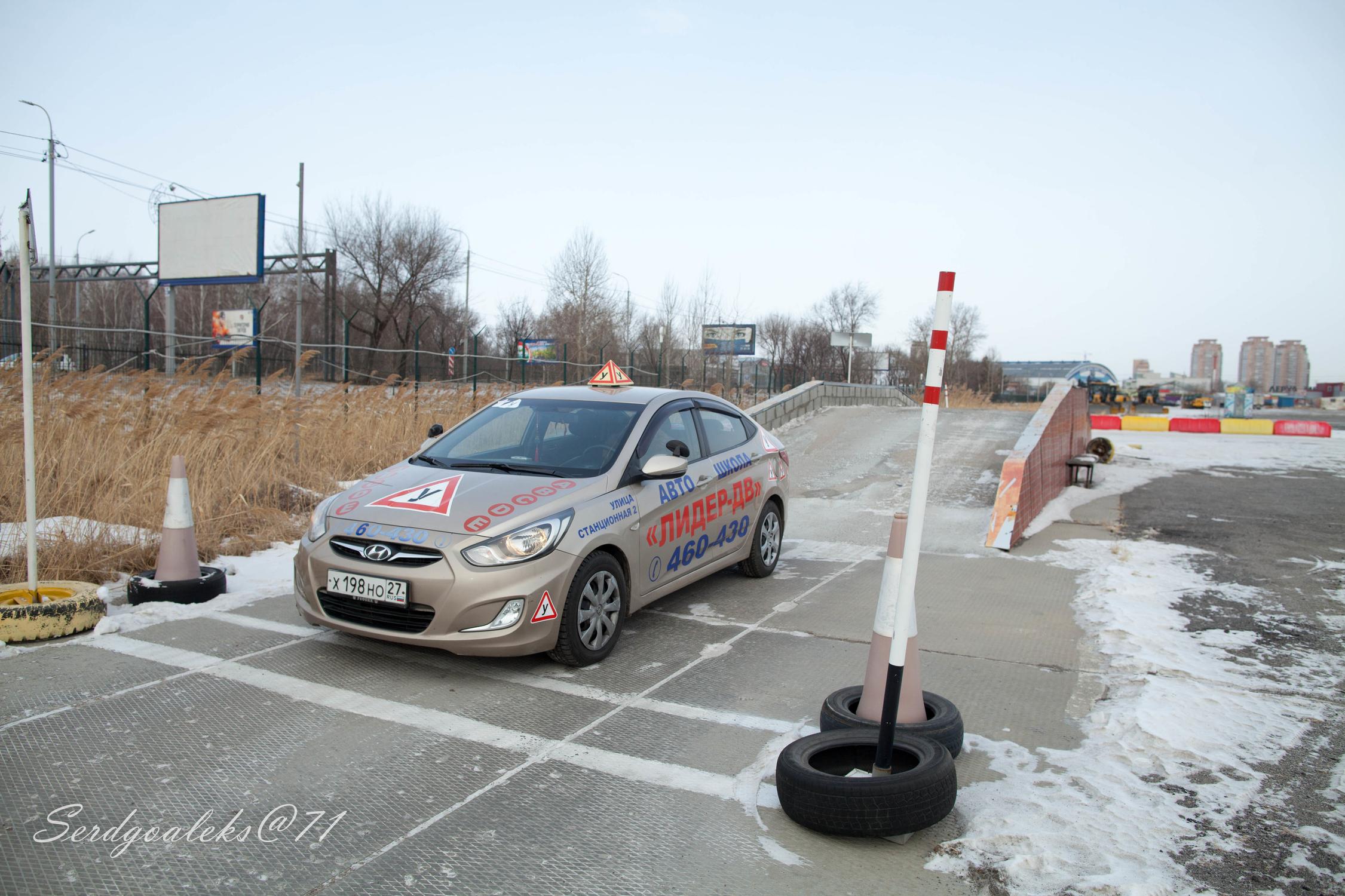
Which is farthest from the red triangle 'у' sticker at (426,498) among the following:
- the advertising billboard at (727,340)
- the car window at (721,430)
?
the advertising billboard at (727,340)

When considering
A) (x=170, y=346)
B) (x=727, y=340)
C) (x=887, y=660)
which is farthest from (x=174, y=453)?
(x=727, y=340)

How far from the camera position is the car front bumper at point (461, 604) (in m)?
4.50

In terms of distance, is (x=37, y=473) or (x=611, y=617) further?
(x=37, y=473)

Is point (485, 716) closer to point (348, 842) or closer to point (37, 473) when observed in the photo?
point (348, 842)

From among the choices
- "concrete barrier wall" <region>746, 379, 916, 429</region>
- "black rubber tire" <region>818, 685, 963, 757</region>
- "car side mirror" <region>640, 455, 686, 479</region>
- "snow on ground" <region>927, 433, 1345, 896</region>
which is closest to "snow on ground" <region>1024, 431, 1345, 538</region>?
"snow on ground" <region>927, 433, 1345, 896</region>

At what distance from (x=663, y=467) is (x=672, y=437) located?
31.0 inches

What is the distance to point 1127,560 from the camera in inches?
314

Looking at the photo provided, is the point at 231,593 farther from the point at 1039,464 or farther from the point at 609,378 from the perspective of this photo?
the point at 1039,464

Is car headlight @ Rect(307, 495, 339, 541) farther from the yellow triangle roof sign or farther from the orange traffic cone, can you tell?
the yellow triangle roof sign

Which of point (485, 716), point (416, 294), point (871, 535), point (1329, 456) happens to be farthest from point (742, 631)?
point (416, 294)

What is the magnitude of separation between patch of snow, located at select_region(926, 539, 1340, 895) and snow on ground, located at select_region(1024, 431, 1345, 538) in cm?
421

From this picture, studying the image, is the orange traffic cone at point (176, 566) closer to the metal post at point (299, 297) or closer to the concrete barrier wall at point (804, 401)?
the metal post at point (299, 297)

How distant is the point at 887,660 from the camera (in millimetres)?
3908

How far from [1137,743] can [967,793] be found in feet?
3.39
